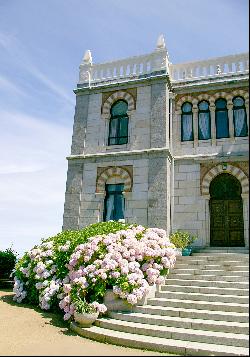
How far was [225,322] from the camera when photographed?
23.0 ft

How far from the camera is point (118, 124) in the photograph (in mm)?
15516

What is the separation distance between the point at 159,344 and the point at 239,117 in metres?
11.4

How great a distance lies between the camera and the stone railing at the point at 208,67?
15031 mm

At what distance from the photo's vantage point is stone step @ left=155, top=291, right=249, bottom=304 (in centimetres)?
788

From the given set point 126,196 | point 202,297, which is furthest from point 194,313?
point 126,196

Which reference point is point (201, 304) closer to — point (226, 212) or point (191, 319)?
point (191, 319)

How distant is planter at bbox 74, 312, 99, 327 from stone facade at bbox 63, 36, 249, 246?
6143 millimetres

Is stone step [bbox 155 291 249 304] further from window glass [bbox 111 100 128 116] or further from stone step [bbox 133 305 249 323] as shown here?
window glass [bbox 111 100 128 116]

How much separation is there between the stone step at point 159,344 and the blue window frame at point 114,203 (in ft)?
23.7

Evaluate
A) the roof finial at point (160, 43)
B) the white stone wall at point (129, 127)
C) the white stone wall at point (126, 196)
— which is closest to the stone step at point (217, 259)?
the white stone wall at point (126, 196)

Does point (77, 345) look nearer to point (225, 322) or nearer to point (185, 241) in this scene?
point (225, 322)

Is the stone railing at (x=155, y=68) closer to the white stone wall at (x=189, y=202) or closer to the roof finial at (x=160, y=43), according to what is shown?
the roof finial at (x=160, y=43)

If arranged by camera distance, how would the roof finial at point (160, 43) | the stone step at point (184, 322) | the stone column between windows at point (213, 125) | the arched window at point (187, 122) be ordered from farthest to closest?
1. the roof finial at point (160, 43)
2. the arched window at point (187, 122)
3. the stone column between windows at point (213, 125)
4. the stone step at point (184, 322)

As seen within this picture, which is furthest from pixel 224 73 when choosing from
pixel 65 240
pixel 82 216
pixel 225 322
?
pixel 225 322
